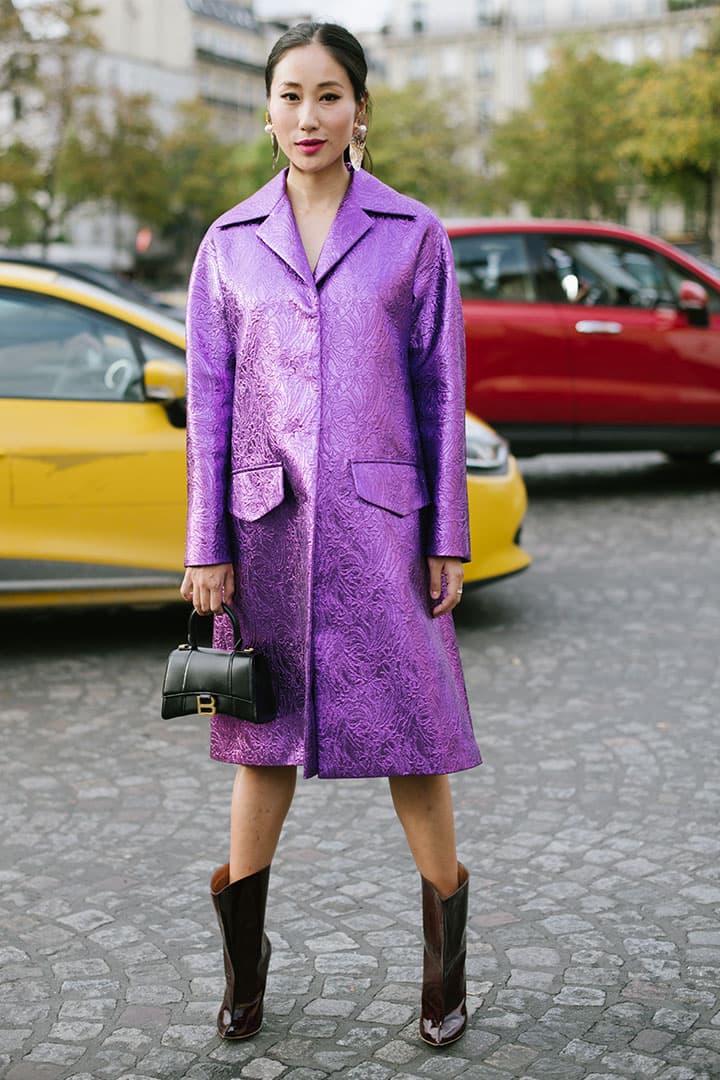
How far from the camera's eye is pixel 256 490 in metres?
2.95

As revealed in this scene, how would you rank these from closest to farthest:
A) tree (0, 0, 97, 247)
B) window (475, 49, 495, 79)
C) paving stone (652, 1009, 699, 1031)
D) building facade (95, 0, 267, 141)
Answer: paving stone (652, 1009, 699, 1031)
tree (0, 0, 97, 247)
building facade (95, 0, 267, 141)
window (475, 49, 495, 79)

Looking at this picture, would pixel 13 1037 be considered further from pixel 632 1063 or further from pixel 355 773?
pixel 632 1063

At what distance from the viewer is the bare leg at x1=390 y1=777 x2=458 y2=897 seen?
3.06 metres

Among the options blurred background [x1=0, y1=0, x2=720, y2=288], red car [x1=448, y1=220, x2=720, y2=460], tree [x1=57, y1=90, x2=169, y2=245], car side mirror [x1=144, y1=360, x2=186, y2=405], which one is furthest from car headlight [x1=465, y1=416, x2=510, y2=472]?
tree [x1=57, y1=90, x2=169, y2=245]

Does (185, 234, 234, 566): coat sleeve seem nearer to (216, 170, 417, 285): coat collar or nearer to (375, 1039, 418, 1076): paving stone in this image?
(216, 170, 417, 285): coat collar

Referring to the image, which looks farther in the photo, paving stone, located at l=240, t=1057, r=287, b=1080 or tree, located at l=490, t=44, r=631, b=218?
tree, located at l=490, t=44, r=631, b=218

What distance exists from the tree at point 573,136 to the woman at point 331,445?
→ 59.3 meters

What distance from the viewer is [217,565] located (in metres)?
2.98

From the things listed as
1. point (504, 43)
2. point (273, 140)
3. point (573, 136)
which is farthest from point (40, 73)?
point (504, 43)

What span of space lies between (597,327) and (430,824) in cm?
760

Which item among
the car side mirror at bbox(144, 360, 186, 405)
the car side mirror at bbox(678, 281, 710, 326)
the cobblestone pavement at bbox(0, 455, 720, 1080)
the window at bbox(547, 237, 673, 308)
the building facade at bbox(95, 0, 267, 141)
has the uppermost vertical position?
the building facade at bbox(95, 0, 267, 141)

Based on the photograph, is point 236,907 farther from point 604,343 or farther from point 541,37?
point 541,37

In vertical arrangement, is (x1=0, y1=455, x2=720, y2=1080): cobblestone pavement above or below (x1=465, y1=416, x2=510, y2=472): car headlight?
below

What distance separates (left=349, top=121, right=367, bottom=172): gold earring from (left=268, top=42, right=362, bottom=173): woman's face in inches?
3.3
